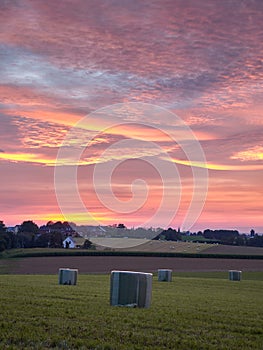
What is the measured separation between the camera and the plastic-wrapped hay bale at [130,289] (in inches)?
731

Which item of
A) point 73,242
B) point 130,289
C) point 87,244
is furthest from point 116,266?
point 73,242

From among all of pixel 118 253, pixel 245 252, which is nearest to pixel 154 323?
pixel 118 253

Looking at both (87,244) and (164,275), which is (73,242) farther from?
(164,275)

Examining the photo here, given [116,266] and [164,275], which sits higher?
[116,266]

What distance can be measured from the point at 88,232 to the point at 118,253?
36657 millimetres

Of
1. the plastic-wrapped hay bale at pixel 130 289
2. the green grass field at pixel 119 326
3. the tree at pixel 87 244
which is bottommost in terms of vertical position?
the green grass field at pixel 119 326

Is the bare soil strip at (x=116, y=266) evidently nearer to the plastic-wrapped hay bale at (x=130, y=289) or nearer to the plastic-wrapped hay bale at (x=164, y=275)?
the plastic-wrapped hay bale at (x=164, y=275)

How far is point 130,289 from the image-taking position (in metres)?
18.7

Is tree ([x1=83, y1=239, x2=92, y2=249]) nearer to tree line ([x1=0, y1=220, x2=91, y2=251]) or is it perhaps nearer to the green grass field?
tree line ([x1=0, y1=220, x2=91, y2=251])

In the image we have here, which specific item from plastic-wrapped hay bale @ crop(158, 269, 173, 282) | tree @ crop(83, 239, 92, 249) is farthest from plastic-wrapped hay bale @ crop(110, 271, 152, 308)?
tree @ crop(83, 239, 92, 249)

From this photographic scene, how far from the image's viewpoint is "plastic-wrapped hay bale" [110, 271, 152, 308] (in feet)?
61.0

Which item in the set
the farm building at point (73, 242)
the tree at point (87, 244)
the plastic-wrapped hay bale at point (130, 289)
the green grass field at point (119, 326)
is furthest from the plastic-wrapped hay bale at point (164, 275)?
the farm building at point (73, 242)

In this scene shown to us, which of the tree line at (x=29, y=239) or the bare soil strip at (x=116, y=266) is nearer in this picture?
the bare soil strip at (x=116, y=266)

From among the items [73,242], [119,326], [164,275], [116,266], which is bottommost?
[119,326]
